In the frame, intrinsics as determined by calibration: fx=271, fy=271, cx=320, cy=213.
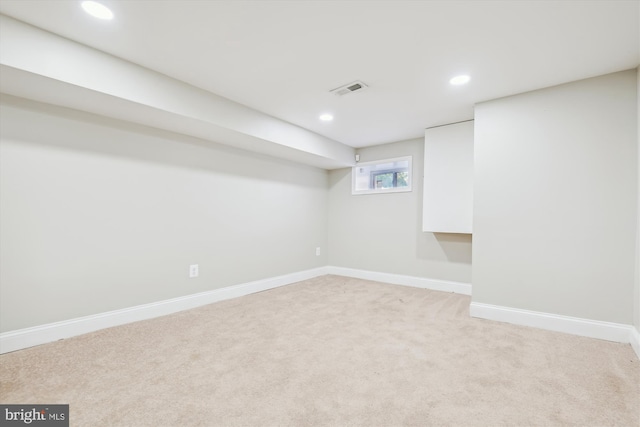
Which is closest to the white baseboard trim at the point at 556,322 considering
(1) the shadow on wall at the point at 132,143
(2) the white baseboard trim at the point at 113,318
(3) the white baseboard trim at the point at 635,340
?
(3) the white baseboard trim at the point at 635,340

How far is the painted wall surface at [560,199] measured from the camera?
2.24 metres

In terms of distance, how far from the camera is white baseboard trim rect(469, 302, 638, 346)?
221 cm

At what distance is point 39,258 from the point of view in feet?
6.92

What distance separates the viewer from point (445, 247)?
12.4 feet

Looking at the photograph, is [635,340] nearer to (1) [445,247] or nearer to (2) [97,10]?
(1) [445,247]

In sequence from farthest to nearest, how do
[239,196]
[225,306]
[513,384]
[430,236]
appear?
1. [430,236]
2. [239,196]
3. [225,306]
4. [513,384]

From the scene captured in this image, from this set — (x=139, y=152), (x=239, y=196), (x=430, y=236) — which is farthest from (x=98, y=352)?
(x=430, y=236)

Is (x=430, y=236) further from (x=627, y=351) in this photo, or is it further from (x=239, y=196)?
(x=239, y=196)

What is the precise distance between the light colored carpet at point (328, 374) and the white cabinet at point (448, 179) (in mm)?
1265

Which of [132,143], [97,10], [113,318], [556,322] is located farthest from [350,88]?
[113,318]

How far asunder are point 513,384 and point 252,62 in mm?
2861
